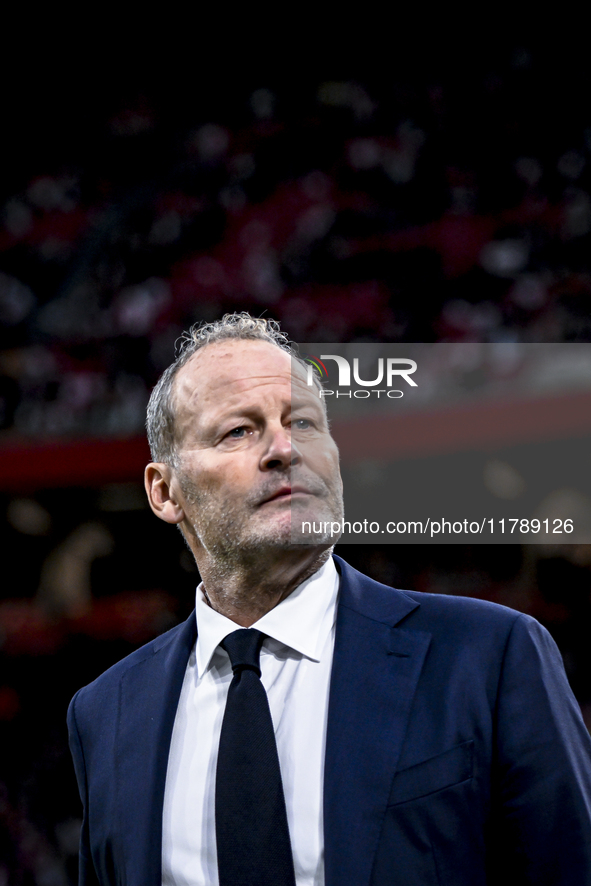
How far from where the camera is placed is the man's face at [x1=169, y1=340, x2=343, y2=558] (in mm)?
878

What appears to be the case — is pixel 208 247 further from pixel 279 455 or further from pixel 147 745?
pixel 147 745

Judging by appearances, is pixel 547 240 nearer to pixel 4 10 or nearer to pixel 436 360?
pixel 436 360

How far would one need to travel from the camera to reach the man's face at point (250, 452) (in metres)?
0.88

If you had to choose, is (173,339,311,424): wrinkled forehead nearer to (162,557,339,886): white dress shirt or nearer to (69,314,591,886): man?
(69,314,591,886): man

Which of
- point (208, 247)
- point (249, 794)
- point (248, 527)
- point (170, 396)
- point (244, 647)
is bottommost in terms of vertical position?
point (249, 794)

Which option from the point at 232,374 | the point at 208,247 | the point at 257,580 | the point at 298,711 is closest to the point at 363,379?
the point at 232,374

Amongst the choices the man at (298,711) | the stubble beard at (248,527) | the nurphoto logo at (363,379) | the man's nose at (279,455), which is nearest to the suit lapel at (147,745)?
the man at (298,711)

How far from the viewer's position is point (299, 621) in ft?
2.71

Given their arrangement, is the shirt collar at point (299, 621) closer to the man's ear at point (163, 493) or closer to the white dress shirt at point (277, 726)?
the white dress shirt at point (277, 726)

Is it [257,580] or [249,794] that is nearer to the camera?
[249,794]

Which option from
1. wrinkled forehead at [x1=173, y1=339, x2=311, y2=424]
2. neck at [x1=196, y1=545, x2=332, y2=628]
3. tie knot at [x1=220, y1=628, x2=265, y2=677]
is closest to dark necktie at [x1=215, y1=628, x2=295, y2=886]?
tie knot at [x1=220, y1=628, x2=265, y2=677]

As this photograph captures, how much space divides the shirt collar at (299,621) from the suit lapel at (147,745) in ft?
0.13

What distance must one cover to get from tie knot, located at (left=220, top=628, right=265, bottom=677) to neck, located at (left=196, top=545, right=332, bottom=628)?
0.22 feet

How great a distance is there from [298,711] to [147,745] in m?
0.19
